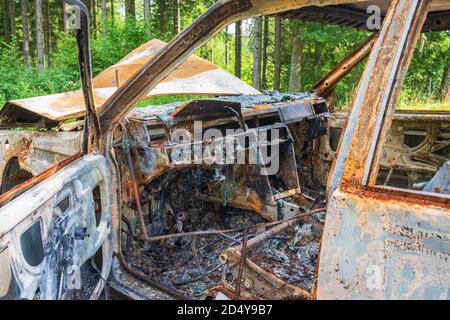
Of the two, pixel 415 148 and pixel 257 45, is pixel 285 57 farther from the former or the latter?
pixel 415 148

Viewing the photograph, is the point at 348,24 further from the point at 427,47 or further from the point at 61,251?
the point at 427,47

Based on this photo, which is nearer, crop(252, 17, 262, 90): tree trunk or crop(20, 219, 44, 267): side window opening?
crop(20, 219, 44, 267): side window opening

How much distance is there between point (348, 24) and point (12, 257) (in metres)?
3.35

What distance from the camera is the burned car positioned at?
47.8 inches

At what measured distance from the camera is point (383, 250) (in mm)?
1167

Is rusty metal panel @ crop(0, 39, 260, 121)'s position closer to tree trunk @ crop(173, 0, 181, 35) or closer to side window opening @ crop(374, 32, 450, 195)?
side window opening @ crop(374, 32, 450, 195)

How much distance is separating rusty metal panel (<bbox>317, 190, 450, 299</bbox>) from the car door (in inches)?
37.1

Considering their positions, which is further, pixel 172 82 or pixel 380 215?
pixel 172 82

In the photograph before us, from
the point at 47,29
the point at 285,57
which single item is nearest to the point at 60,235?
the point at 285,57

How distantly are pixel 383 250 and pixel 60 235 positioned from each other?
1185 millimetres

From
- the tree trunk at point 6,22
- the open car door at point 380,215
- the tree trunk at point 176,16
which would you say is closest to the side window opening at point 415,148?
the open car door at point 380,215

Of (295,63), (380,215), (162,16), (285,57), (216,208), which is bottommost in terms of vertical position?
(216,208)

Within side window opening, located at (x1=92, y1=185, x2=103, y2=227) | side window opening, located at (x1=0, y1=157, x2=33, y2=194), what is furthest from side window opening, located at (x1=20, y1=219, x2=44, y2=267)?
side window opening, located at (x1=0, y1=157, x2=33, y2=194)
